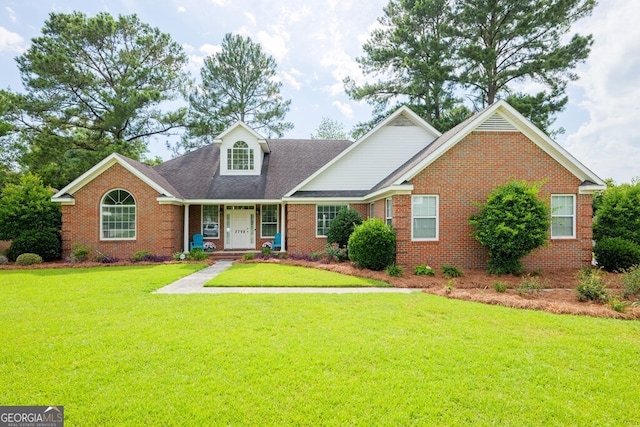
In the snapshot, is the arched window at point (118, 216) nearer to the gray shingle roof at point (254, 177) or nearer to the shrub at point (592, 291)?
the gray shingle roof at point (254, 177)

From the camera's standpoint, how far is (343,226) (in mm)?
14562

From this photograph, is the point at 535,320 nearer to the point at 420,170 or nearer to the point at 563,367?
the point at 563,367

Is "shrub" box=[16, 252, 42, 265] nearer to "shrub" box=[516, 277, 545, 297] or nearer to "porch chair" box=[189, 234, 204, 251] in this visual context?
"porch chair" box=[189, 234, 204, 251]

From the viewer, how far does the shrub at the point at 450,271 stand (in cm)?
1115

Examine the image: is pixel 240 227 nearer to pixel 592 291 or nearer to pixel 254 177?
pixel 254 177

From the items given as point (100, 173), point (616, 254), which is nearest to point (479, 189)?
point (616, 254)

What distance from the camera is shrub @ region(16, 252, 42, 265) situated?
45.6 ft

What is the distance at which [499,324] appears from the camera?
20.4 feet

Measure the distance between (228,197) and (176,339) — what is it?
12.5 m

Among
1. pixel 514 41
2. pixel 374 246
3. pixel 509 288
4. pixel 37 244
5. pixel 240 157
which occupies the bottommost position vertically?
pixel 509 288

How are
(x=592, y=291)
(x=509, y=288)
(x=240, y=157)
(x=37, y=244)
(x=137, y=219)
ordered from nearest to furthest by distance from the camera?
(x=592, y=291) < (x=509, y=288) < (x=37, y=244) < (x=137, y=219) < (x=240, y=157)

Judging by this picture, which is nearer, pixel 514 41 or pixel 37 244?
pixel 37 244

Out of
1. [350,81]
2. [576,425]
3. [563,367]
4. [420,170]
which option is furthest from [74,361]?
[350,81]

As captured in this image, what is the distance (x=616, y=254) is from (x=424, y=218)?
7636 millimetres
